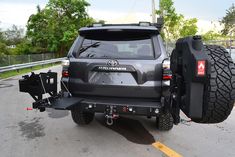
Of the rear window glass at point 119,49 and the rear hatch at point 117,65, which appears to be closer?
the rear hatch at point 117,65

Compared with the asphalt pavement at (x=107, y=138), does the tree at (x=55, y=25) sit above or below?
above

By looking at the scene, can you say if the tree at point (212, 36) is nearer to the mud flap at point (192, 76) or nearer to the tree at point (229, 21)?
the tree at point (229, 21)

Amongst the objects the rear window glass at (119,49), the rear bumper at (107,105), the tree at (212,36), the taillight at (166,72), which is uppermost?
the tree at (212,36)

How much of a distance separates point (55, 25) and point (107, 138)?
33062 mm

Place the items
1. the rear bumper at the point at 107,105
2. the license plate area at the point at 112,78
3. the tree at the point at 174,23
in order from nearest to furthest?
the rear bumper at the point at 107,105 < the license plate area at the point at 112,78 < the tree at the point at 174,23

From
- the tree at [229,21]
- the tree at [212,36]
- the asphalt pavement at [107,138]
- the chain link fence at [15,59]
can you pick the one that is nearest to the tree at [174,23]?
the tree at [212,36]

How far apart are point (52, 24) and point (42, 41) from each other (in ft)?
9.93

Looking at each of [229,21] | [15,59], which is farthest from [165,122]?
[229,21]

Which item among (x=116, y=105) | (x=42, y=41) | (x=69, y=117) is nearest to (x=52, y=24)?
(x=42, y=41)

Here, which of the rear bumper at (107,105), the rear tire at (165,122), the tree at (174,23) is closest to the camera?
the rear bumper at (107,105)

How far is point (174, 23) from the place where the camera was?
31.6 meters

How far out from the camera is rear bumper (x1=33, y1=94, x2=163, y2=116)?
3.49m

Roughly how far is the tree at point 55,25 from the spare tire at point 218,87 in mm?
32668

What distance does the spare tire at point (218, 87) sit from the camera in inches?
114
